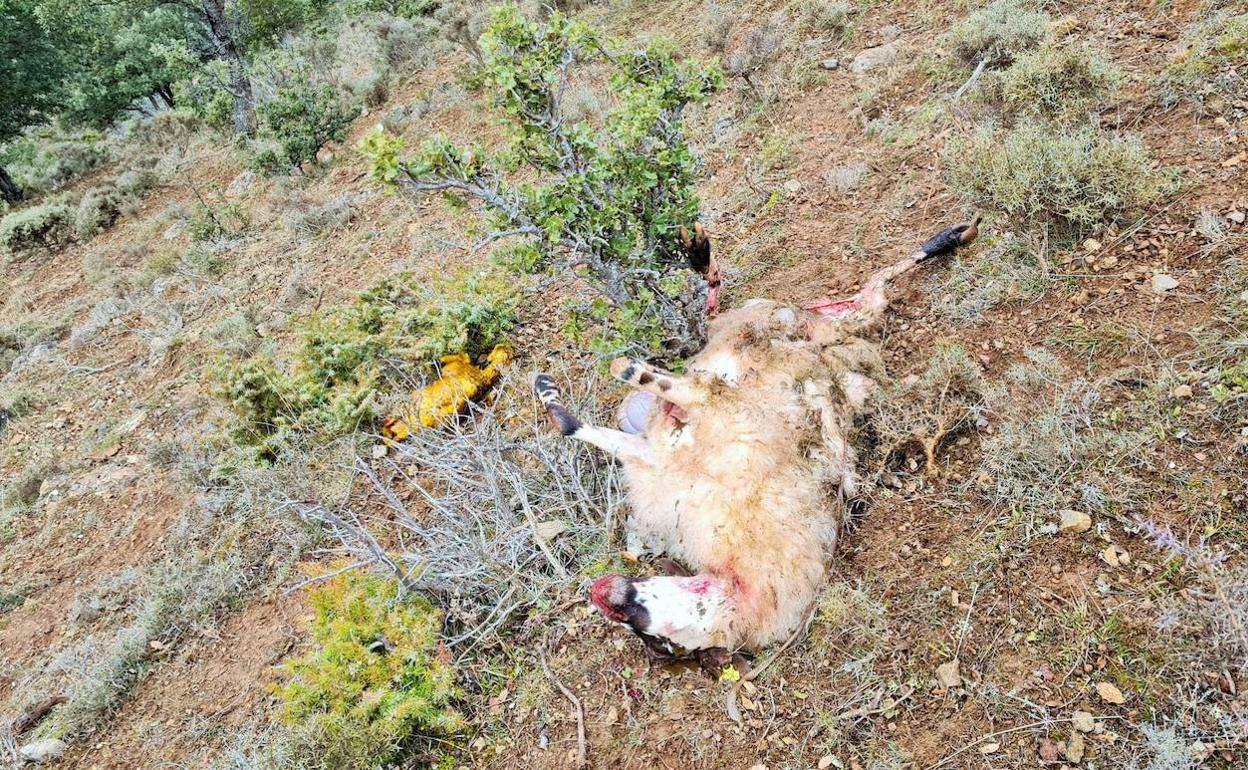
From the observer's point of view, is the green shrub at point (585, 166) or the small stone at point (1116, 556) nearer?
the small stone at point (1116, 556)

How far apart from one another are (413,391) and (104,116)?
16.4 meters

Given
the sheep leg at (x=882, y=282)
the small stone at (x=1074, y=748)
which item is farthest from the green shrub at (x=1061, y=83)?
the small stone at (x=1074, y=748)

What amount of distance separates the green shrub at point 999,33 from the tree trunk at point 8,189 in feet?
51.6

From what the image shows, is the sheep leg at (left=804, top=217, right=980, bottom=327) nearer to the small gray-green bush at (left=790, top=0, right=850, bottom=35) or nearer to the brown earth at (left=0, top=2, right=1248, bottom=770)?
the brown earth at (left=0, top=2, right=1248, bottom=770)

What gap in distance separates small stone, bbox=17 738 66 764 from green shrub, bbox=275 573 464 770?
1.37 m

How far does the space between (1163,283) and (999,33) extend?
2.31 m

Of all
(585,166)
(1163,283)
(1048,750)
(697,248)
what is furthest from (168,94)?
(1048,750)

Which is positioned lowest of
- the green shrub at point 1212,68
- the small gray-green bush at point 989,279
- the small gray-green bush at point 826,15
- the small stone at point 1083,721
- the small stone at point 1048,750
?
the small stone at point 1048,750

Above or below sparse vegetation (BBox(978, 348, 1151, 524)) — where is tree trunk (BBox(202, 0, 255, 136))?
above

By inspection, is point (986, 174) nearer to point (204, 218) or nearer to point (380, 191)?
point (380, 191)

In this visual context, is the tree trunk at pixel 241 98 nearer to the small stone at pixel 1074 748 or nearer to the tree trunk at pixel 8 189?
the tree trunk at pixel 8 189

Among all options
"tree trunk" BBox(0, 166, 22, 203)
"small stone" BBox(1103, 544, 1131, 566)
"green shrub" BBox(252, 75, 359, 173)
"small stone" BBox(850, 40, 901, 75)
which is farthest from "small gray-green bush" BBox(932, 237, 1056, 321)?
"tree trunk" BBox(0, 166, 22, 203)

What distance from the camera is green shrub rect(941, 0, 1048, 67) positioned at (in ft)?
13.6

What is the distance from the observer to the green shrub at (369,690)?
2.37 m
